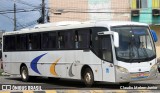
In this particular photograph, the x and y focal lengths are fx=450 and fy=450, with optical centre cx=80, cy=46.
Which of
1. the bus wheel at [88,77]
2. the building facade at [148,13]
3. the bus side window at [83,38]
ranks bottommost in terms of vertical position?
the bus wheel at [88,77]

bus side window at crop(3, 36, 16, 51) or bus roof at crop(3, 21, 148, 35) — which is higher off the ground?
bus roof at crop(3, 21, 148, 35)

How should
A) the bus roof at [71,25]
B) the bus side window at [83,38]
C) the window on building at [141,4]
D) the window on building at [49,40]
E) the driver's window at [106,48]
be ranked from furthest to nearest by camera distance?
the window on building at [141,4], the window on building at [49,40], the bus side window at [83,38], the bus roof at [71,25], the driver's window at [106,48]

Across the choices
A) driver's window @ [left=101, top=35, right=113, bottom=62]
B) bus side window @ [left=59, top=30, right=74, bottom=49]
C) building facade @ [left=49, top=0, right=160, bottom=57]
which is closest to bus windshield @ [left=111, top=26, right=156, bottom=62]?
driver's window @ [left=101, top=35, right=113, bottom=62]

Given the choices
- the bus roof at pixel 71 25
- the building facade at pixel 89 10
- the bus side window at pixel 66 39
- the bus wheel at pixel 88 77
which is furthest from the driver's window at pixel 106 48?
the building facade at pixel 89 10

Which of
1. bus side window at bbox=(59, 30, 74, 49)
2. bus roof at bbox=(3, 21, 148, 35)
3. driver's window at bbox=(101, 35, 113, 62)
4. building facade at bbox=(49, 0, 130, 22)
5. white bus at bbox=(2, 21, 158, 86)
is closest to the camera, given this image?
white bus at bbox=(2, 21, 158, 86)

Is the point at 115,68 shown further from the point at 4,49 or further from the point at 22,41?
the point at 4,49

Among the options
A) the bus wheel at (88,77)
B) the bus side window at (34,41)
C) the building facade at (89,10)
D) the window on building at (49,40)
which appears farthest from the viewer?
the building facade at (89,10)

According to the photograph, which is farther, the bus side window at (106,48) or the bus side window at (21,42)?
the bus side window at (21,42)

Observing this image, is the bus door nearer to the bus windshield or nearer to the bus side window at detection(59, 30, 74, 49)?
the bus windshield

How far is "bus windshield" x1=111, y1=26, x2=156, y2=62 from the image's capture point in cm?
1773

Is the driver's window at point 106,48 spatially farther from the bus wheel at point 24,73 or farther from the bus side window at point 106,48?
the bus wheel at point 24,73

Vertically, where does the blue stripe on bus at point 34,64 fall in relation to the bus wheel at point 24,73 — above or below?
above

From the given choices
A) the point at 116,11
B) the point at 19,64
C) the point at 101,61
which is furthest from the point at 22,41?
the point at 116,11

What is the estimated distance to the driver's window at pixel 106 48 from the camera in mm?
17938
